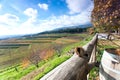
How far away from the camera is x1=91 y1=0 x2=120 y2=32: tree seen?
2.95m

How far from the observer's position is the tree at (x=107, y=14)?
2.95 meters

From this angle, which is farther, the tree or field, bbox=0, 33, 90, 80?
field, bbox=0, 33, 90, 80

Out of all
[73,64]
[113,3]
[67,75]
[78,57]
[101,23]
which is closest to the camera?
[67,75]

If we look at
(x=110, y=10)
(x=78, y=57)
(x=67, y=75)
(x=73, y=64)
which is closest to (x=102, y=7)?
(x=110, y=10)

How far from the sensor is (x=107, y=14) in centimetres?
306

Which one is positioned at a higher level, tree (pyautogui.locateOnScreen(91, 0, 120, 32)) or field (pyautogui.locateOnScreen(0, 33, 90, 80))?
tree (pyautogui.locateOnScreen(91, 0, 120, 32))

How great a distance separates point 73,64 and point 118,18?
1817 millimetres

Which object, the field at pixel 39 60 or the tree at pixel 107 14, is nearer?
the tree at pixel 107 14

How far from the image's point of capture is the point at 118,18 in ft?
9.75

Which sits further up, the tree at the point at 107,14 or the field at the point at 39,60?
the tree at the point at 107,14

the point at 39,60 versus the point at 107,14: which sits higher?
the point at 107,14

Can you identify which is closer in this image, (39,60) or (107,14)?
(107,14)

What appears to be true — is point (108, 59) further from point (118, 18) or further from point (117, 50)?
point (118, 18)

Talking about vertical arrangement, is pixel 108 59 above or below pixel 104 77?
above
